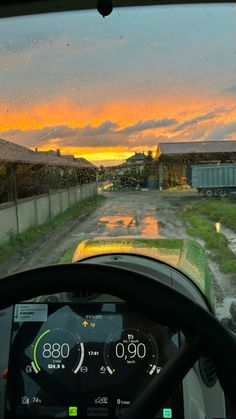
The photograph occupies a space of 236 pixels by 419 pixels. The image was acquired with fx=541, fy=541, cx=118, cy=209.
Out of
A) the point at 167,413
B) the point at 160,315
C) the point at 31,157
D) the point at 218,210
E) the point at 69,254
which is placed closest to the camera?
the point at 160,315

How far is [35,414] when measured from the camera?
1.92 metres

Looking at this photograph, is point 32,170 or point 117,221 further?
point 117,221

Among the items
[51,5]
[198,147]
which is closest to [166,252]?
[198,147]

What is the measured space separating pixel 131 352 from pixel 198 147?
794mm

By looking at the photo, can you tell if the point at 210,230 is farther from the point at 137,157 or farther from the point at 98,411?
the point at 98,411

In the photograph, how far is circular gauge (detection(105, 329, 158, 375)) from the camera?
1954 mm

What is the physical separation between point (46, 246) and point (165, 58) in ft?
2.74

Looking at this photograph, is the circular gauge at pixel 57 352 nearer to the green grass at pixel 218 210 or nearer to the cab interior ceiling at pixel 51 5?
the green grass at pixel 218 210

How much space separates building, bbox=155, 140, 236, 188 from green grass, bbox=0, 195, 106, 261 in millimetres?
283

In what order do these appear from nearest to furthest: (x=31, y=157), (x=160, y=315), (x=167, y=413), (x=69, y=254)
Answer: (x=160, y=315)
(x=167, y=413)
(x=31, y=157)
(x=69, y=254)

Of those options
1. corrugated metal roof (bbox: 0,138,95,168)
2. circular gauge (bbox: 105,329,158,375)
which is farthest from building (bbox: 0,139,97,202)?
circular gauge (bbox: 105,329,158,375)

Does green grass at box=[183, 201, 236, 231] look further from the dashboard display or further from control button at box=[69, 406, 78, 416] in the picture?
control button at box=[69, 406, 78, 416]

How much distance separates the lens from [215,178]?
6.62 ft

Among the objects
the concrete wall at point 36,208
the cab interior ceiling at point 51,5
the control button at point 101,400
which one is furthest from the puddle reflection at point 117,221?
the cab interior ceiling at point 51,5
